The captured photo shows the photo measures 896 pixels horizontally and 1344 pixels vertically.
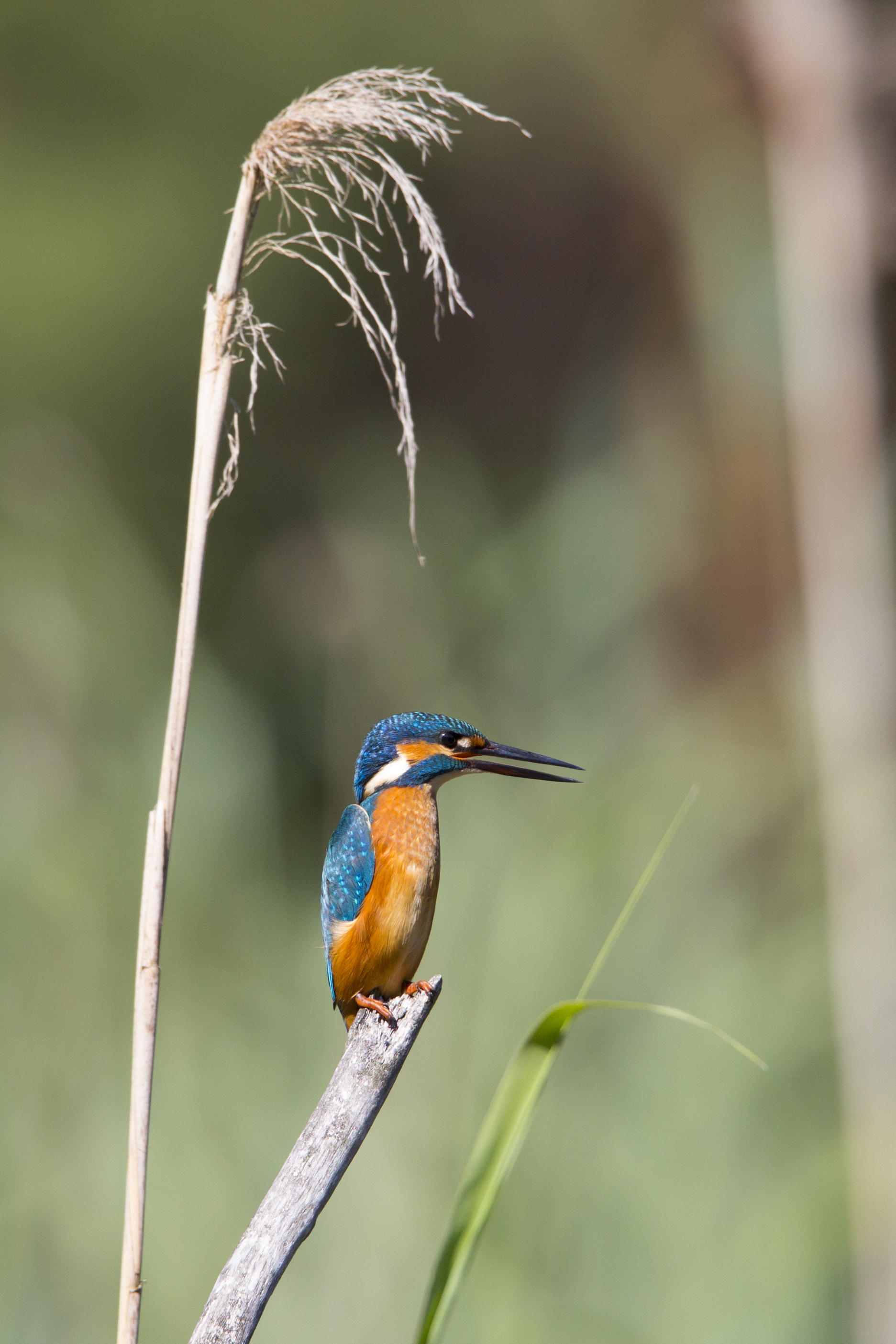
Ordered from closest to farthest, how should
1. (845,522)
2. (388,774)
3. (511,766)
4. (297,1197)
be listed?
(297,1197), (511,766), (388,774), (845,522)

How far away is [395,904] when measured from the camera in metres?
0.65

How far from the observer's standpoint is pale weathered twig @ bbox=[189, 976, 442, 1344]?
15.7 inches

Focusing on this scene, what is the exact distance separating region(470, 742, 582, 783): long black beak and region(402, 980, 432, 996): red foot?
14 centimetres

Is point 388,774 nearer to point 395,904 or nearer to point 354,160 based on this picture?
point 395,904

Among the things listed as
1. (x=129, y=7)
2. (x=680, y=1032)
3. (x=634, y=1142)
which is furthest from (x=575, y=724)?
(x=129, y=7)

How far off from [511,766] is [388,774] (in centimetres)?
13

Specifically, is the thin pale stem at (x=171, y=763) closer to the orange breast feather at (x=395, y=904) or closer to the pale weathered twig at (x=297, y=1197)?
the pale weathered twig at (x=297, y=1197)

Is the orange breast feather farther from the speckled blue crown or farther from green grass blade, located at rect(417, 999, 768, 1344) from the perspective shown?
green grass blade, located at rect(417, 999, 768, 1344)

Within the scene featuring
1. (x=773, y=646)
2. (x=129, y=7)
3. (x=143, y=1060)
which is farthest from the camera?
(x=773, y=646)

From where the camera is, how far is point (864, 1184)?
1619mm

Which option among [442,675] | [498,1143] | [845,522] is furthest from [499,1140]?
→ [845,522]

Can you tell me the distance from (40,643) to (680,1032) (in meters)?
1.29

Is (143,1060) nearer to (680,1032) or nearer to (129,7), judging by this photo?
(680,1032)

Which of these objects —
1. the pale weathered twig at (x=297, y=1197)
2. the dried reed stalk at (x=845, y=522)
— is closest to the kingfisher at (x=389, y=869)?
the pale weathered twig at (x=297, y=1197)
